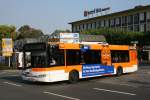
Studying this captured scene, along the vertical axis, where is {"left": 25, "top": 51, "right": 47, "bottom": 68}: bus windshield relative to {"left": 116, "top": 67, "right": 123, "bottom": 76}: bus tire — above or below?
above

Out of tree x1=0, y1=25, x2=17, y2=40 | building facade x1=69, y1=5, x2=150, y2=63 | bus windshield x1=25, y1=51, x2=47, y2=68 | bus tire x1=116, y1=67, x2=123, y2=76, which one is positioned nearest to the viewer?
bus windshield x1=25, y1=51, x2=47, y2=68

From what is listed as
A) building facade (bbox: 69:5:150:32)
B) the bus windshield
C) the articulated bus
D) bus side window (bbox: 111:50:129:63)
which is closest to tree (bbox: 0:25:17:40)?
building facade (bbox: 69:5:150:32)


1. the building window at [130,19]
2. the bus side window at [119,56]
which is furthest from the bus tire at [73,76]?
the building window at [130,19]

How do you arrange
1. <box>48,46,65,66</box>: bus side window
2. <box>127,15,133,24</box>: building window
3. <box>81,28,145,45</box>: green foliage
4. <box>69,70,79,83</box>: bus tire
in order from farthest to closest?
<box>127,15,133,24</box>: building window
<box>81,28,145,45</box>: green foliage
<box>69,70,79,83</box>: bus tire
<box>48,46,65,66</box>: bus side window

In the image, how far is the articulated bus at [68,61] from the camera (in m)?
20.9

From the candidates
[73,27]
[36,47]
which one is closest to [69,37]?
[36,47]

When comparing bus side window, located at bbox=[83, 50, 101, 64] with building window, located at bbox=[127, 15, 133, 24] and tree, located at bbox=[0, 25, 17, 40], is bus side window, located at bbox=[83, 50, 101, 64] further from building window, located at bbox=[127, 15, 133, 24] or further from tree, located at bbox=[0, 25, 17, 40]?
building window, located at bbox=[127, 15, 133, 24]

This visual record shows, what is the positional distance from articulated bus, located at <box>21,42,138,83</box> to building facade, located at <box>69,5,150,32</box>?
63138 millimetres

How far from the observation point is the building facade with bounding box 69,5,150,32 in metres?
88.7

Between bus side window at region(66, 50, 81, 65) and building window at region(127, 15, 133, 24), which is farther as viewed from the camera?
building window at region(127, 15, 133, 24)

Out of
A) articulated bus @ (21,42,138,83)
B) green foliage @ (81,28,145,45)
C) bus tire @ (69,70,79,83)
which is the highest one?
green foliage @ (81,28,145,45)

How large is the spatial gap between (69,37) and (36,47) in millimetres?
3999

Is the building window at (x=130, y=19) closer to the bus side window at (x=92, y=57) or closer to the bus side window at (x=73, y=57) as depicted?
the bus side window at (x=92, y=57)

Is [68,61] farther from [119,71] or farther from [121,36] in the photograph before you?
[121,36]
